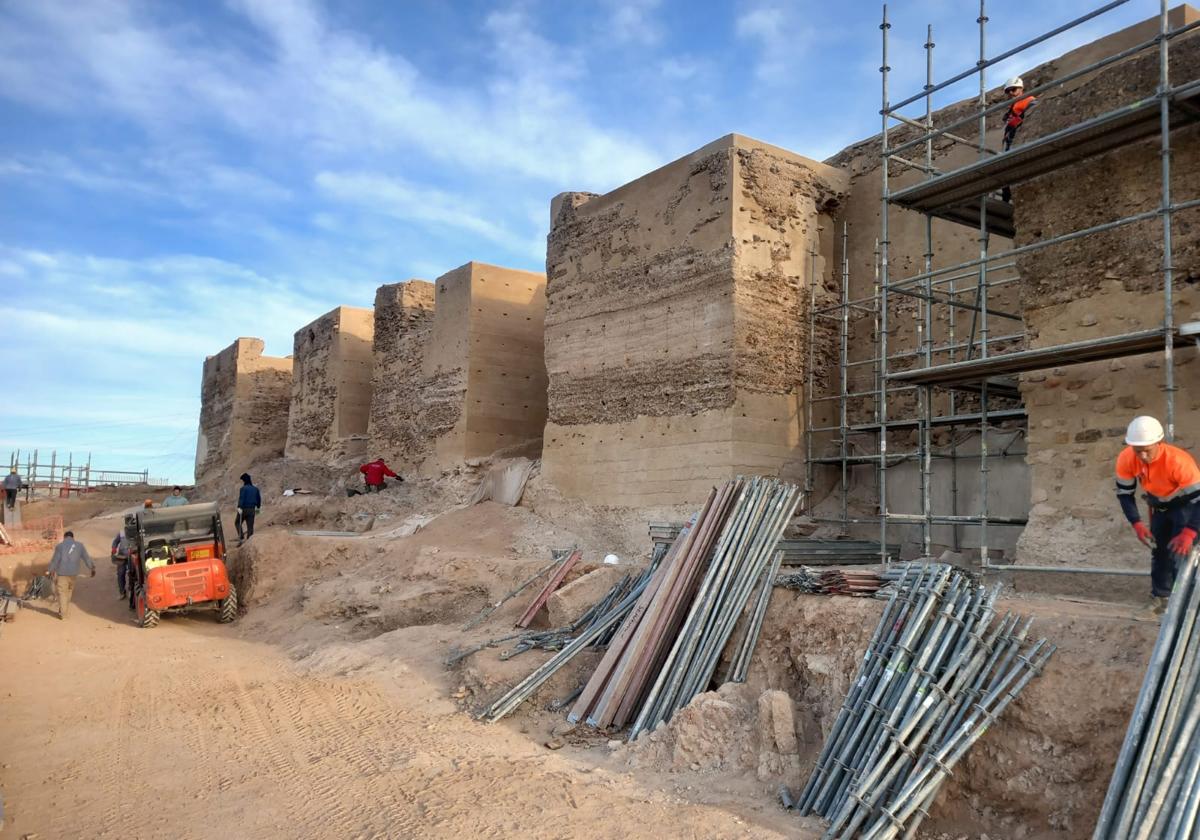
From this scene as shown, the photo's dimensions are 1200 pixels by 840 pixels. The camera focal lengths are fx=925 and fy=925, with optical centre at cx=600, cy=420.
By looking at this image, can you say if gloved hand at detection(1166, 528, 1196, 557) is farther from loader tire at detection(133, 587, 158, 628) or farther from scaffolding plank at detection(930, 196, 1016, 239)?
loader tire at detection(133, 587, 158, 628)

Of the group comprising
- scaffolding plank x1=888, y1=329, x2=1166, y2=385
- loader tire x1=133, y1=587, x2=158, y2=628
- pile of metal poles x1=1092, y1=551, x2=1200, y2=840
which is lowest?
loader tire x1=133, y1=587, x2=158, y2=628

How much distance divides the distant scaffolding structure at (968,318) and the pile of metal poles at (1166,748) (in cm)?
232

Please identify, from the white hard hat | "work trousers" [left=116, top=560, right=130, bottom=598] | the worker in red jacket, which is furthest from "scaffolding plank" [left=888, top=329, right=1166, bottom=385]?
"work trousers" [left=116, top=560, right=130, bottom=598]

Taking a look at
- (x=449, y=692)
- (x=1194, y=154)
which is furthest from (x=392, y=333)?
(x=1194, y=154)

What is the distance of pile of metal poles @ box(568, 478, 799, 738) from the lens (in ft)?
24.8

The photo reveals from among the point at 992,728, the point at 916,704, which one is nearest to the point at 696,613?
the point at 916,704

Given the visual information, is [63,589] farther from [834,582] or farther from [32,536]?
[834,582]

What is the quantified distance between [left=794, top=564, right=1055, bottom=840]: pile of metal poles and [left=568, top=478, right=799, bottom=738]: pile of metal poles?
1.58 m

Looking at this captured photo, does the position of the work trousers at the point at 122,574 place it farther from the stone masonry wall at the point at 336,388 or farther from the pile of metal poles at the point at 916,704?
the pile of metal poles at the point at 916,704

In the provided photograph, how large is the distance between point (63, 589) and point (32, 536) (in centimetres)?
592

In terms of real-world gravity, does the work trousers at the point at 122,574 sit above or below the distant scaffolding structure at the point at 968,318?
below

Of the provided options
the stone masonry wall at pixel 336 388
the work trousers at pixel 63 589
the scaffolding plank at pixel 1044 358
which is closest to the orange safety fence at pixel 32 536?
the work trousers at pixel 63 589

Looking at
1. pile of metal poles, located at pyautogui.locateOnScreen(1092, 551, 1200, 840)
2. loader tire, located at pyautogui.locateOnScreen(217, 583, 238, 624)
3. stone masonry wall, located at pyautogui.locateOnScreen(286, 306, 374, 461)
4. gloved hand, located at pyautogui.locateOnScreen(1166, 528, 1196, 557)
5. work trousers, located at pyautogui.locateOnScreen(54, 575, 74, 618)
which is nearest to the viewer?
pile of metal poles, located at pyautogui.locateOnScreen(1092, 551, 1200, 840)

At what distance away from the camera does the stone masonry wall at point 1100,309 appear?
7543 millimetres
